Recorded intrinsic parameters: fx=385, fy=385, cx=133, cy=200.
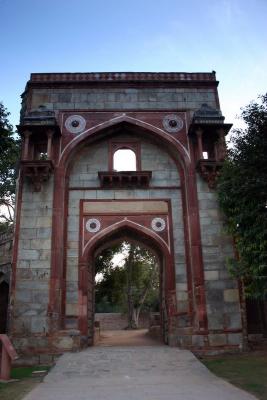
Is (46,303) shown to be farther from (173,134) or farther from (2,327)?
(173,134)

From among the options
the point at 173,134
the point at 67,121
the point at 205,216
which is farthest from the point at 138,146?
the point at 205,216

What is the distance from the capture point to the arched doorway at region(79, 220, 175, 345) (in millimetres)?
12570

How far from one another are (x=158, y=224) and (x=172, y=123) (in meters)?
3.91

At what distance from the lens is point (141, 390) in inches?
275

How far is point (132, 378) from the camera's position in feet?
26.9

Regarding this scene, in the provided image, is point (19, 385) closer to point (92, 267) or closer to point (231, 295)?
point (92, 267)

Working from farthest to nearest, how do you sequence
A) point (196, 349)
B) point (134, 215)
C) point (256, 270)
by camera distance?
1. point (134, 215)
2. point (196, 349)
3. point (256, 270)

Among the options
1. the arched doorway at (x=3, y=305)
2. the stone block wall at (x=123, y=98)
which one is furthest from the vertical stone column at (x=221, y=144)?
the arched doorway at (x=3, y=305)

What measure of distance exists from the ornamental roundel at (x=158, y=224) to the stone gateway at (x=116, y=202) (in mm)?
35

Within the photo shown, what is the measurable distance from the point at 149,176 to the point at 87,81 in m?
4.53

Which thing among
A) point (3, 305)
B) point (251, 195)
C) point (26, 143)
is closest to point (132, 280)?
point (3, 305)

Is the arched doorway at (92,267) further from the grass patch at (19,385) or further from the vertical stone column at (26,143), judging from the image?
the vertical stone column at (26,143)

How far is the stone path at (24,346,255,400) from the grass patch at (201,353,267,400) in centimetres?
26

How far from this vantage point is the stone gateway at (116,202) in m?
11.9
